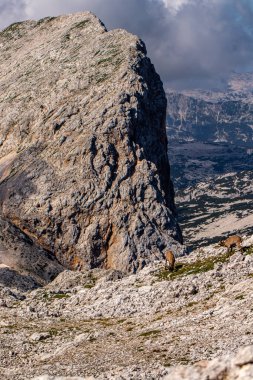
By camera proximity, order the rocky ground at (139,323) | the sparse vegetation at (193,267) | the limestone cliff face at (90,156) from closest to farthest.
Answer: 1. the rocky ground at (139,323)
2. the sparse vegetation at (193,267)
3. the limestone cliff face at (90,156)

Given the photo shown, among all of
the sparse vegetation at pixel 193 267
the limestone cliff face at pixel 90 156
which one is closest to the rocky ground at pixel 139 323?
the sparse vegetation at pixel 193 267

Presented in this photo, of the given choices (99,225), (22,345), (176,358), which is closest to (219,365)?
(176,358)

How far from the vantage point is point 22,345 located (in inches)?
1843

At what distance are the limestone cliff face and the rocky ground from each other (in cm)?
4255

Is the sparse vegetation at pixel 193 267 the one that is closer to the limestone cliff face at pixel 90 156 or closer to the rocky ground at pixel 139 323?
the rocky ground at pixel 139 323

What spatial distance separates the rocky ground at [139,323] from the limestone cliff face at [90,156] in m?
42.5

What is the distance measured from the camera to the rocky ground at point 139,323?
35.7 m

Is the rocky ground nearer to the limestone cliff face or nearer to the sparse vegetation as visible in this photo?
the sparse vegetation

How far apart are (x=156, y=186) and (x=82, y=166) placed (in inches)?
647

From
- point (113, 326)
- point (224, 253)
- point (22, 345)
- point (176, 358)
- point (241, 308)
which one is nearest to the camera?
point (176, 358)

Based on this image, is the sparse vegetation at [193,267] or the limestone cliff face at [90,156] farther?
the limestone cliff face at [90,156]

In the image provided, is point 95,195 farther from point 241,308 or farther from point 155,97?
point 241,308

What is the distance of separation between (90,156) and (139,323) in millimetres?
75553

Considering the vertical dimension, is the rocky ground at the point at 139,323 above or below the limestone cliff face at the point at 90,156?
below
